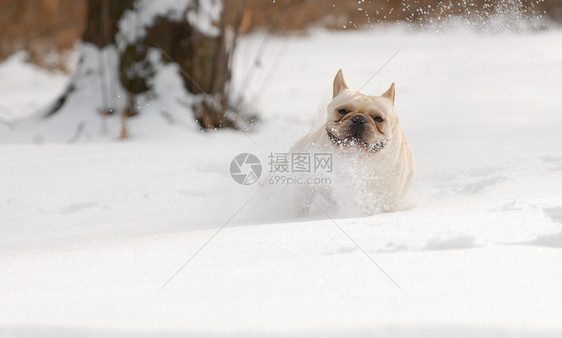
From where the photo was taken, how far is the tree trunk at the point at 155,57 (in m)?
5.54

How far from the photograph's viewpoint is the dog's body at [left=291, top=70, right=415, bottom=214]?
2.73 m

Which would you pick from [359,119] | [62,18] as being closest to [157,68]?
[359,119]

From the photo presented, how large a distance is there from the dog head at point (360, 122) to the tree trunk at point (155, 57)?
276 centimetres

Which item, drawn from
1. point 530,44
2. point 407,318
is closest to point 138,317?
point 407,318

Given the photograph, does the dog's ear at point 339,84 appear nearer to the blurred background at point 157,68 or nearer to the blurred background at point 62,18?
the blurred background at point 157,68

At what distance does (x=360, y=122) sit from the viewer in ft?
8.91

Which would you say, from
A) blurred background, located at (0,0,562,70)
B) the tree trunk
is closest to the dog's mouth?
the tree trunk

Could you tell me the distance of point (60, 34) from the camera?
10477mm

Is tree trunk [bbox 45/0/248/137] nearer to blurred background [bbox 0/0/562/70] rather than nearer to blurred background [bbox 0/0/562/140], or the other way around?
blurred background [bbox 0/0/562/140]

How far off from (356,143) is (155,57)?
3348mm

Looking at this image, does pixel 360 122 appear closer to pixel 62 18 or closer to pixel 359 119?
pixel 359 119

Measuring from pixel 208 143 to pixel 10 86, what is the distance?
6231 millimetres

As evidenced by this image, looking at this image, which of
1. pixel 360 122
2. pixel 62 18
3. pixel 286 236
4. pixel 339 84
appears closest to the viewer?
pixel 286 236

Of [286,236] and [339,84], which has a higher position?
[339,84]
